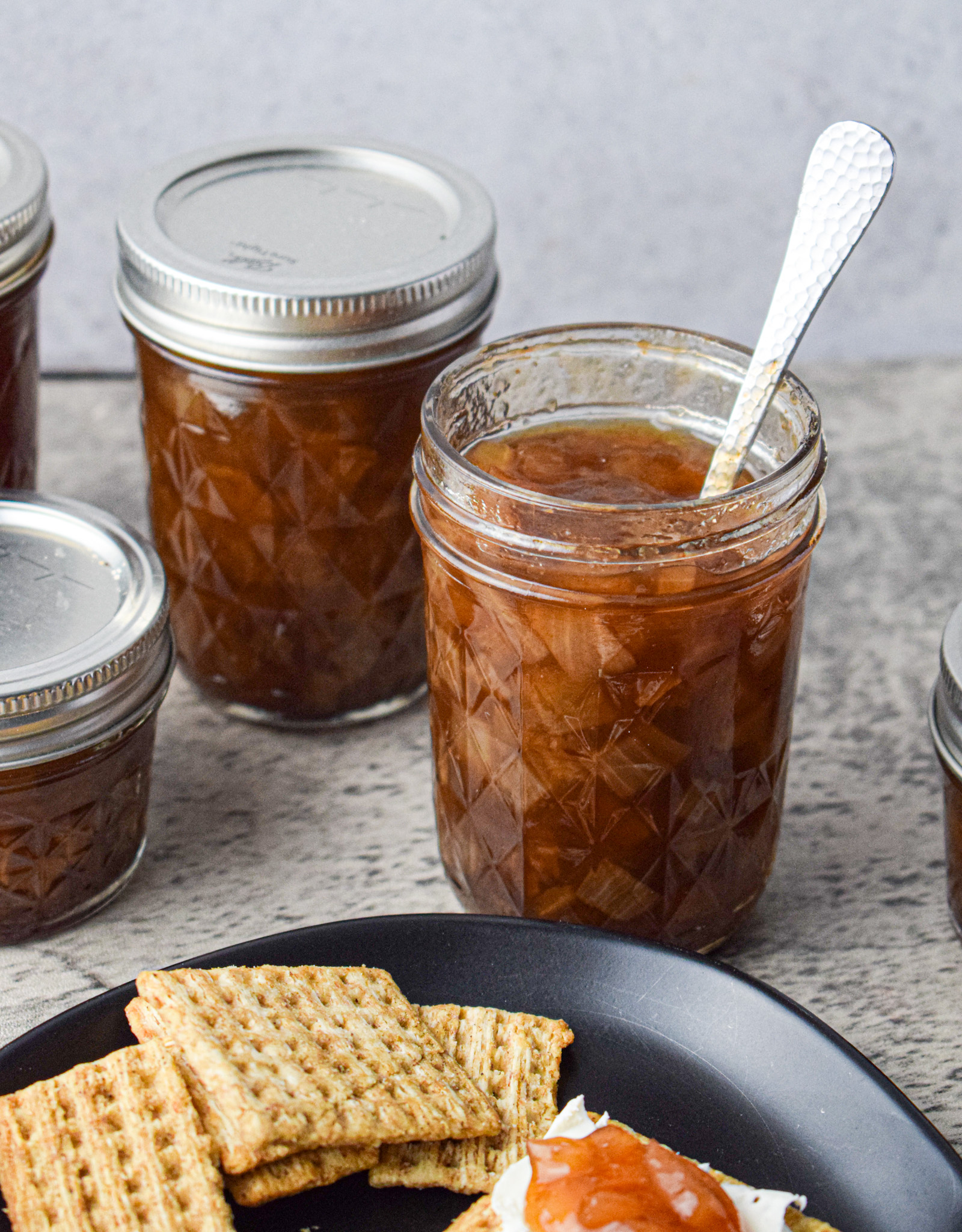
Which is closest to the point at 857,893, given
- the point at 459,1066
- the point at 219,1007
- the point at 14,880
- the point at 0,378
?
the point at 459,1066

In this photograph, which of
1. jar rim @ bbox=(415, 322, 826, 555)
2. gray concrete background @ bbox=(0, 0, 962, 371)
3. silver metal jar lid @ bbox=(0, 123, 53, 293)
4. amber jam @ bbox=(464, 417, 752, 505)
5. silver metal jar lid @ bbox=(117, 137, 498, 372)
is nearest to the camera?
jar rim @ bbox=(415, 322, 826, 555)

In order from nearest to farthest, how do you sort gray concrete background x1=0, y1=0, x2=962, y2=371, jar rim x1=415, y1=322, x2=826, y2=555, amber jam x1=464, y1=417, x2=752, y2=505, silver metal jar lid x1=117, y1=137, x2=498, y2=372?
1. jar rim x1=415, y1=322, x2=826, y2=555
2. amber jam x1=464, y1=417, x2=752, y2=505
3. silver metal jar lid x1=117, y1=137, x2=498, y2=372
4. gray concrete background x1=0, y1=0, x2=962, y2=371

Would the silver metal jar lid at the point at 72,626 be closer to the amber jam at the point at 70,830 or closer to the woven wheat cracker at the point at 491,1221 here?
the amber jam at the point at 70,830

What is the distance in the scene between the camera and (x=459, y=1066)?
3.18ft

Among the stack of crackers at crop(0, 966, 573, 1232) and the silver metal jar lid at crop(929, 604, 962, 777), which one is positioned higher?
the silver metal jar lid at crop(929, 604, 962, 777)

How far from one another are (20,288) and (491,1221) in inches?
35.5

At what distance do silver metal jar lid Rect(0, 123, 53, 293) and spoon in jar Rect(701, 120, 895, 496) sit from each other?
668mm

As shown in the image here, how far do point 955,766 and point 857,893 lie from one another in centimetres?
19

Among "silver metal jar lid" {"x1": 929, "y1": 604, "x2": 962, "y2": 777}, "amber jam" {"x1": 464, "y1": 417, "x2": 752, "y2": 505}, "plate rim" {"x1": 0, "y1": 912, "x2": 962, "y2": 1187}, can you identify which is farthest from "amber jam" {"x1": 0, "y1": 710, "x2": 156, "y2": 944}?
"silver metal jar lid" {"x1": 929, "y1": 604, "x2": 962, "y2": 777}

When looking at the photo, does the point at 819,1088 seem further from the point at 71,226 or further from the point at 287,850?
the point at 71,226

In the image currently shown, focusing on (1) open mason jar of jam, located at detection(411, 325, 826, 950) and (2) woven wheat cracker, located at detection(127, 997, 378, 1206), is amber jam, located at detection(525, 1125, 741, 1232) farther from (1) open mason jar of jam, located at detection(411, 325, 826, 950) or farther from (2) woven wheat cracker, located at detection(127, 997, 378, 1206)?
(1) open mason jar of jam, located at detection(411, 325, 826, 950)

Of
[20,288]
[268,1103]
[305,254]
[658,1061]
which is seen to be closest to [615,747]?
[658,1061]

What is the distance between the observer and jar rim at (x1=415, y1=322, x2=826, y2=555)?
917mm

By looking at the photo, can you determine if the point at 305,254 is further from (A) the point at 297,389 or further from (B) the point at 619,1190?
(B) the point at 619,1190
